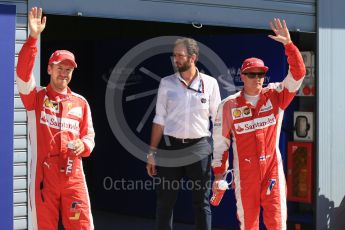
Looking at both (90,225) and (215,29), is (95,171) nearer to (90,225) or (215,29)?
(215,29)

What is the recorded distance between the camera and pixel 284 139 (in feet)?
25.5

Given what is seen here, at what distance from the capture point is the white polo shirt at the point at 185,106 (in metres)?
6.17

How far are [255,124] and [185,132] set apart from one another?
2.60 ft

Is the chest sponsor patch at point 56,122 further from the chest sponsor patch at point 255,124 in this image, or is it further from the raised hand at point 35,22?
the chest sponsor patch at point 255,124

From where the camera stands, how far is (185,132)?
20.2 feet

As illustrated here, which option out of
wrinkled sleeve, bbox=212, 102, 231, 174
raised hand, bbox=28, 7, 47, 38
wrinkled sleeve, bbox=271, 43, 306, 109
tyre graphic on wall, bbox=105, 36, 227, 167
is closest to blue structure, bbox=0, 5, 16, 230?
raised hand, bbox=28, 7, 47, 38

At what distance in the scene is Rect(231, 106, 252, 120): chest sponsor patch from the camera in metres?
5.61

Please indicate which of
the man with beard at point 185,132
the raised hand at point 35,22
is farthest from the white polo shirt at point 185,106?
the raised hand at point 35,22

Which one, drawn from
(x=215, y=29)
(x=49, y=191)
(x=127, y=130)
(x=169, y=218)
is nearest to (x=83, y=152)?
(x=49, y=191)

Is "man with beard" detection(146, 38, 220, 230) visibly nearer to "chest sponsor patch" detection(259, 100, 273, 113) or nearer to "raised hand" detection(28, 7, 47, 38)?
"chest sponsor patch" detection(259, 100, 273, 113)

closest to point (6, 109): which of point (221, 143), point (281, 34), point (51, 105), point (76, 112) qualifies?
point (51, 105)

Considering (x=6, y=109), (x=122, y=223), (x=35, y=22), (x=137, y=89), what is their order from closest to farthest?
(x=35, y=22) → (x=6, y=109) → (x=122, y=223) → (x=137, y=89)

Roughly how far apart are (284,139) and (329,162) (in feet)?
1.78

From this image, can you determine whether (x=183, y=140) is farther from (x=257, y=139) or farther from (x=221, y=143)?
(x=257, y=139)
